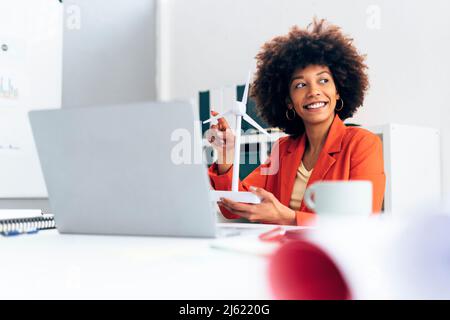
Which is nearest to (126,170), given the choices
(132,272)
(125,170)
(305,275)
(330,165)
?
(125,170)

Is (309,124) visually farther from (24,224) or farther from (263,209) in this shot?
(24,224)

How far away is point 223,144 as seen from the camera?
2016 mm

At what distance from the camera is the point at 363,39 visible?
8.01ft

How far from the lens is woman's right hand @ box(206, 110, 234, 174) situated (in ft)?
6.57

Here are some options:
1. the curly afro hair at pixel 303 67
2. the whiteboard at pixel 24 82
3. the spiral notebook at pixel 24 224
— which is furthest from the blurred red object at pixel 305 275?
the whiteboard at pixel 24 82

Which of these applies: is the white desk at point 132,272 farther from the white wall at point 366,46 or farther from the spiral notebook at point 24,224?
the white wall at point 366,46

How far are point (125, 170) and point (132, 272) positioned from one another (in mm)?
335

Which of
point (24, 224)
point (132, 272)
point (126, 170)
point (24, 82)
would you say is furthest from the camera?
point (24, 82)

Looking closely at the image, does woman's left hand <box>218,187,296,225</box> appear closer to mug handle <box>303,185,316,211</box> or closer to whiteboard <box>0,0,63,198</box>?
mug handle <box>303,185,316,211</box>

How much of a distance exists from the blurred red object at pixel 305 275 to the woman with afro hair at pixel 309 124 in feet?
4.43

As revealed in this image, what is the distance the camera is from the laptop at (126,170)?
0.80 metres

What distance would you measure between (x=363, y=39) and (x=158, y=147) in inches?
75.2

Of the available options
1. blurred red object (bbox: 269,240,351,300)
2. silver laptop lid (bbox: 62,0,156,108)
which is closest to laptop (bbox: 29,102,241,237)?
blurred red object (bbox: 269,240,351,300)

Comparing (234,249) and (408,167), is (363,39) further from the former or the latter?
(234,249)
